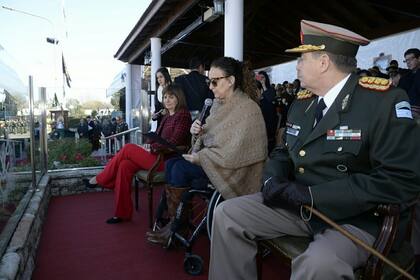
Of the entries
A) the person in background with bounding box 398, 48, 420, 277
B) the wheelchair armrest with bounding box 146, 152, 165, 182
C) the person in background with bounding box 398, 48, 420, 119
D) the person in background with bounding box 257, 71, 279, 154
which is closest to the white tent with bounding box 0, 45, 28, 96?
the wheelchair armrest with bounding box 146, 152, 165, 182

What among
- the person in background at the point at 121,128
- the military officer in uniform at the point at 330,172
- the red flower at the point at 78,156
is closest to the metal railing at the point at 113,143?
the person in background at the point at 121,128

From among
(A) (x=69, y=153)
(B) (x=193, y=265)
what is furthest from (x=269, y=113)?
(A) (x=69, y=153)

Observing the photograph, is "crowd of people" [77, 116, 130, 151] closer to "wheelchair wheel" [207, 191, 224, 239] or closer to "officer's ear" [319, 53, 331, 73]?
"wheelchair wheel" [207, 191, 224, 239]

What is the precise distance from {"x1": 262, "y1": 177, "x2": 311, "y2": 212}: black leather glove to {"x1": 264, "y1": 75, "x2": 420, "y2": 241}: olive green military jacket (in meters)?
0.05

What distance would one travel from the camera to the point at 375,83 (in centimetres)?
160

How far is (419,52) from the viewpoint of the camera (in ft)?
13.6

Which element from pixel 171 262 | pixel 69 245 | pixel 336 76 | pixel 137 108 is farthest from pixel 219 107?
pixel 137 108

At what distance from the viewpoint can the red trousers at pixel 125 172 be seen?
11.3 feet

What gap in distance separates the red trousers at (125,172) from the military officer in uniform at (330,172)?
5.84 ft

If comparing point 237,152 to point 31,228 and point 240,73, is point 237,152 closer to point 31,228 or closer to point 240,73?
point 240,73

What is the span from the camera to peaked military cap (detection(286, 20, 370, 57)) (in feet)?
5.56

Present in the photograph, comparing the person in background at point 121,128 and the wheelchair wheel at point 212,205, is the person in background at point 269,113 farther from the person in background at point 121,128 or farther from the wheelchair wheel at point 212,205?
the person in background at point 121,128

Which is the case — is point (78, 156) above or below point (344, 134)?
below

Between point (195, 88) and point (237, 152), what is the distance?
1.89 meters
